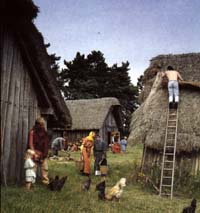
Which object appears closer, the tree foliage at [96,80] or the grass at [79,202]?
the grass at [79,202]

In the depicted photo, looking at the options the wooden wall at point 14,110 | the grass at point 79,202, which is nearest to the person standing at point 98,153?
the grass at point 79,202

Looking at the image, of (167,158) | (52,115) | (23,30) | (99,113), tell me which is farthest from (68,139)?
(23,30)

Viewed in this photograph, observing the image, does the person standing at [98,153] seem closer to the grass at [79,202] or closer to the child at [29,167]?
the grass at [79,202]

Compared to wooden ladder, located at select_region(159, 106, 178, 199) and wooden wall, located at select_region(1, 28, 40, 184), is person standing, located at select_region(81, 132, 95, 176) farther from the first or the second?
wooden wall, located at select_region(1, 28, 40, 184)

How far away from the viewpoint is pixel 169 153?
1484cm

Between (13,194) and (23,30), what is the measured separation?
12.6ft

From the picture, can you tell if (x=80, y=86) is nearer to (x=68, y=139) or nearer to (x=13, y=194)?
(x=68, y=139)

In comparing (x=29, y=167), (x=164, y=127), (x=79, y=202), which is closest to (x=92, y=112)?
(x=164, y=127)

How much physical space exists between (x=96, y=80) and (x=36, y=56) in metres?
33.8

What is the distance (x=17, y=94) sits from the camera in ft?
34.8

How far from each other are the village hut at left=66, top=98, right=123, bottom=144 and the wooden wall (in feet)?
79.3

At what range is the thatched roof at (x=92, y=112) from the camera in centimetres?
3572

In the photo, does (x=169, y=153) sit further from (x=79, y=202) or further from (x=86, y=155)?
(x=79, y=202)

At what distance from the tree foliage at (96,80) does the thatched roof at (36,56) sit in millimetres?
31058
